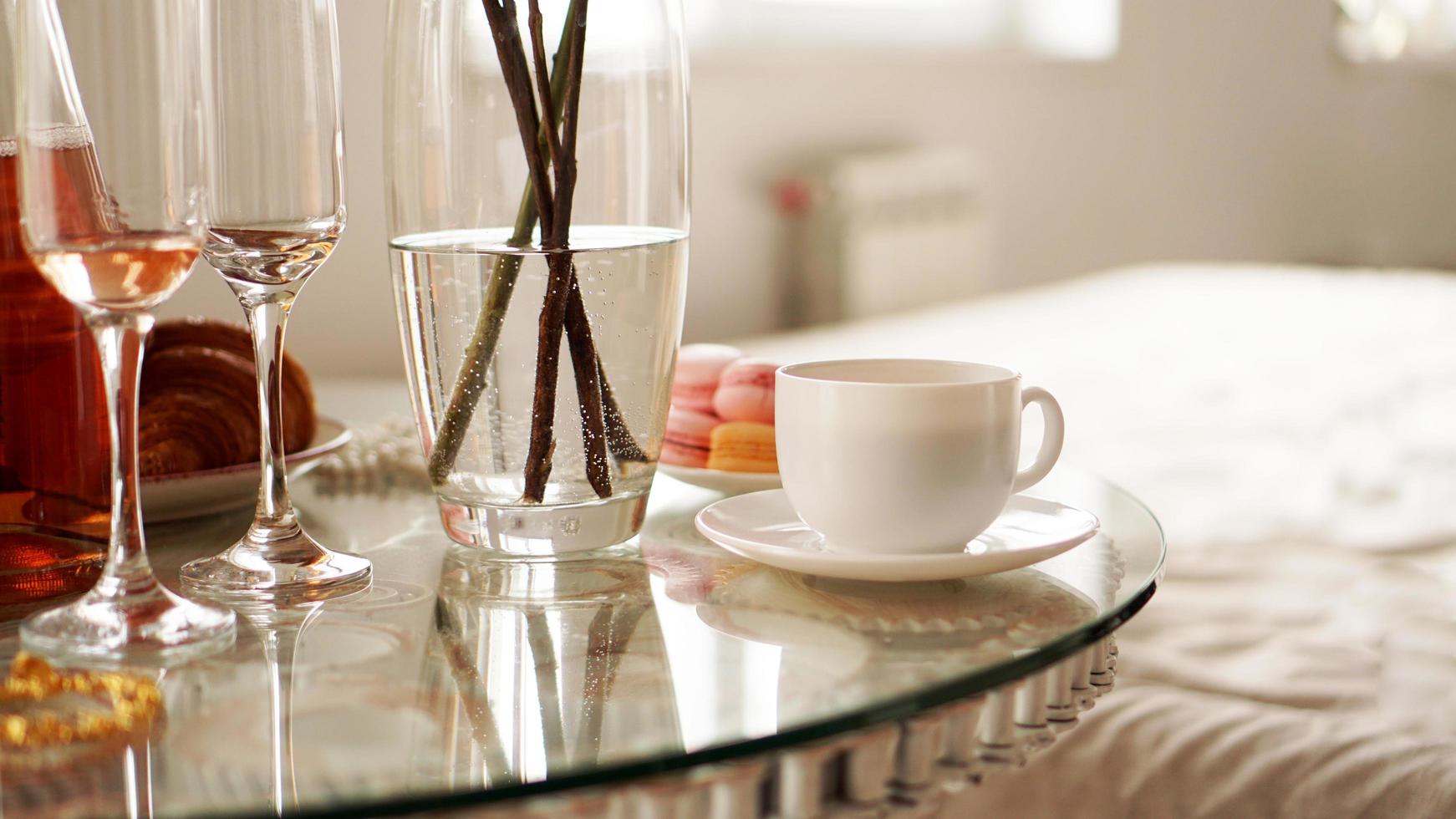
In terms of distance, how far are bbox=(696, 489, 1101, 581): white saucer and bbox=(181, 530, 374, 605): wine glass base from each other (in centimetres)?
16

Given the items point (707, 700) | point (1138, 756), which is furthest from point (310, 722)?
point (1138, 756)

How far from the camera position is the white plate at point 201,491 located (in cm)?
71

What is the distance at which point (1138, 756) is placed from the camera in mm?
950

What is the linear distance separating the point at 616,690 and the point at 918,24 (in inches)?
130

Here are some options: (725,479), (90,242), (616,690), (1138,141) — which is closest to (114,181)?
(90,242)

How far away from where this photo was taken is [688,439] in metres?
0.80

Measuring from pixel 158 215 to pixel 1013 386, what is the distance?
342 mm

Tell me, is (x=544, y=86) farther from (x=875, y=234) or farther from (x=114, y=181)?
(x=875, y=234)

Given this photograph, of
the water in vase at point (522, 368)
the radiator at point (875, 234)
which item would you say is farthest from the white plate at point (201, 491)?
the radiator at point (875, 234)

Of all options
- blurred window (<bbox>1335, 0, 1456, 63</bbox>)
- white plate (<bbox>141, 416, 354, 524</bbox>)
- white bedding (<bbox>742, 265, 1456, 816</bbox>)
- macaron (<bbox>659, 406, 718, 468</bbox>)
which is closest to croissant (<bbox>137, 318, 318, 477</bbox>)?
white plate (<bbox>141, 416, 354, 524</bbox>)

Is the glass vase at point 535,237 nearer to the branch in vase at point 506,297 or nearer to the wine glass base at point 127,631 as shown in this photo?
the branch in vase at point 506,297

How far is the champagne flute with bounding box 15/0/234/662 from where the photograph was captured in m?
0.47

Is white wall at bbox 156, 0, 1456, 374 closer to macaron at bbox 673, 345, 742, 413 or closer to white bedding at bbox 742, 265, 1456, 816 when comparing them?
white bedding at bbox 742, 265, 1456, 816

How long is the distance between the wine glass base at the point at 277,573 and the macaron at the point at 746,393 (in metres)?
0.24
